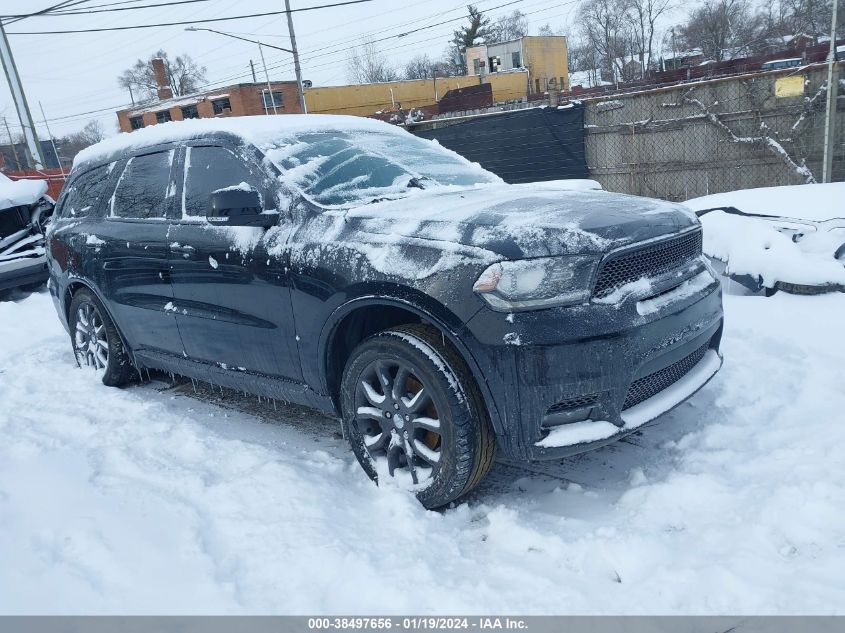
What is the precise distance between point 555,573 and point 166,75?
65087mm

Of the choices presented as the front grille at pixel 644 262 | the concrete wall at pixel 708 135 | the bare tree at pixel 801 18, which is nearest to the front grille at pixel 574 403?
the front grille at pixel 644 262

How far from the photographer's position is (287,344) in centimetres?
324

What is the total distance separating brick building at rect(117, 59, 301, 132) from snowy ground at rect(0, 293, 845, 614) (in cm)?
4036

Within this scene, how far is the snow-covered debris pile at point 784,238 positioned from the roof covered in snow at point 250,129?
294 centimetres

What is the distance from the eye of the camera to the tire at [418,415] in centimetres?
263

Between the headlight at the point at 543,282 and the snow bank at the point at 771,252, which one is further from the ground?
the headlight at the point at 543,282

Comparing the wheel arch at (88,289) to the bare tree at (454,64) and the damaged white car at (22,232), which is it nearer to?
the damaged white car at (22,232)

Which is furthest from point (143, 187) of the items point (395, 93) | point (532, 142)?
point (395, 93)

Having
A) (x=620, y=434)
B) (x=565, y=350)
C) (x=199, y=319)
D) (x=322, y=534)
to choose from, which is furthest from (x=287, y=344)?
(x=620, y=434)

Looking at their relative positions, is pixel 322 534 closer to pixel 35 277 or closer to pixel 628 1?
pixel 35 277

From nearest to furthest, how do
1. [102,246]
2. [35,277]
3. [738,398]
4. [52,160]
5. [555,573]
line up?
A: [555,573], [738,398], [102,246], [35,277], [52,160]

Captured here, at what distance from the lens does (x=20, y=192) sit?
8.62 metres

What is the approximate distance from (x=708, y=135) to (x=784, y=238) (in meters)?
7.05

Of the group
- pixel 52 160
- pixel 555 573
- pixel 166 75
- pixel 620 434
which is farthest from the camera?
pixel 52 160
